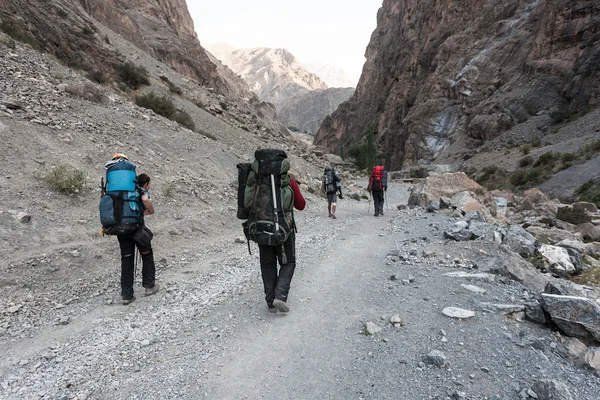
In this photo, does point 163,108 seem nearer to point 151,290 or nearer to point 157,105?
point 157,105

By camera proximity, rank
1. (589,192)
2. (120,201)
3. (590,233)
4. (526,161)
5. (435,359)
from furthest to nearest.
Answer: (526,161)
(589,192)
(590,233)
(120,201)
(435,359)

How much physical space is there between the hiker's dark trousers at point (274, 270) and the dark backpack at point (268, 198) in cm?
22

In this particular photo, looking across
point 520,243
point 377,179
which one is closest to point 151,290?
point 520,243

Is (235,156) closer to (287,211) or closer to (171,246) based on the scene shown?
(171,246)

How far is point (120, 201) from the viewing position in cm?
465

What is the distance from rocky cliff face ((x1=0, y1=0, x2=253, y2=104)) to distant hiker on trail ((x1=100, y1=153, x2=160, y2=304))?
52.1 ft

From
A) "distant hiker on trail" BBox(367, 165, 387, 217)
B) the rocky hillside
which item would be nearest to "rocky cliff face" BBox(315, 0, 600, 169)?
the rocky hillside

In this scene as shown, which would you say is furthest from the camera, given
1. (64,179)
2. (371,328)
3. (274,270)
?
(64,179)

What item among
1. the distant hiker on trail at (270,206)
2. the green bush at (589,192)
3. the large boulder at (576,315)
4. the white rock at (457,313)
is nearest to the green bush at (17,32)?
the distant hiker on trail at (270,206)

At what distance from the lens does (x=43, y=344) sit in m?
3.70

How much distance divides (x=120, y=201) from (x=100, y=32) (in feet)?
86.8

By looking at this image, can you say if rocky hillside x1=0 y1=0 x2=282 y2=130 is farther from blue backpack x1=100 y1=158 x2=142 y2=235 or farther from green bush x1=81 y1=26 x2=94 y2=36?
blue backpack x1=100 y1=158 x2=142 y2=235

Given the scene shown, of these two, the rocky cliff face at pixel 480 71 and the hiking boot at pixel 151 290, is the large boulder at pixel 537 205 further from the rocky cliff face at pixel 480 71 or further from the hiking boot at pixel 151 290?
the rocky cliff face at pixel 480 71

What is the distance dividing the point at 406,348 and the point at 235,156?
14.1m
